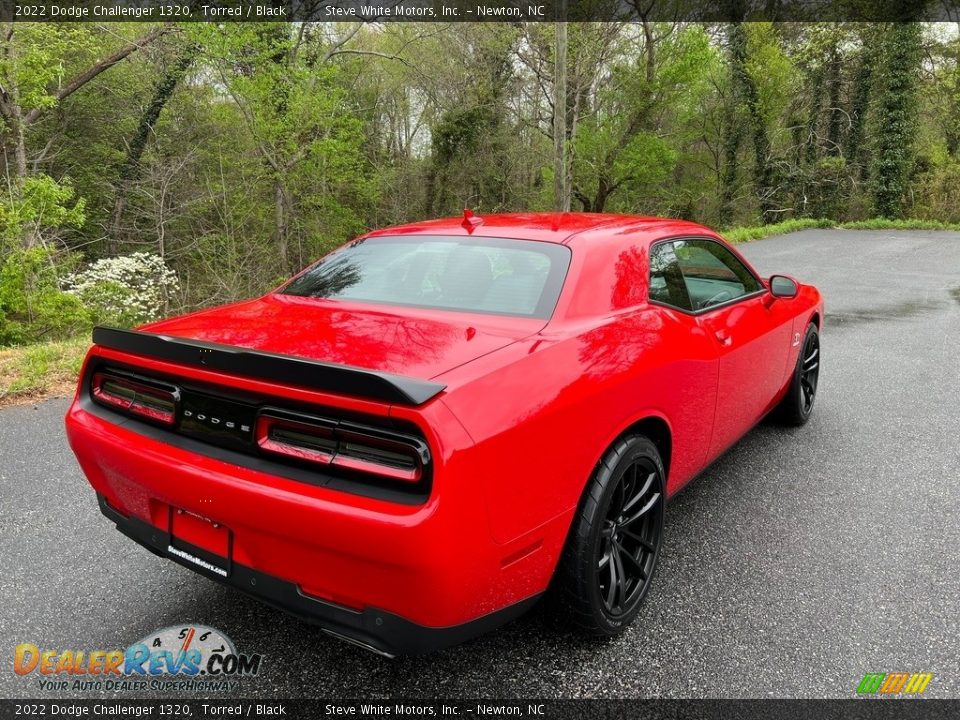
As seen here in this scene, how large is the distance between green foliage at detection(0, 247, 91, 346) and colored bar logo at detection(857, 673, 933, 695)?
342 inches

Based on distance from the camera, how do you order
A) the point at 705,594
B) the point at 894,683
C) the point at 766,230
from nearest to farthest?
the point at 894,683, the point at 705,594, the point at 766,230

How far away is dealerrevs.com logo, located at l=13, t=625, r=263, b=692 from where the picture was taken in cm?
198

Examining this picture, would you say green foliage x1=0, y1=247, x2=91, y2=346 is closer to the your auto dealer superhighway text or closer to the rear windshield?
the rear windshield

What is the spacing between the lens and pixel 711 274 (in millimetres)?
3230

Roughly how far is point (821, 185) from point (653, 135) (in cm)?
758

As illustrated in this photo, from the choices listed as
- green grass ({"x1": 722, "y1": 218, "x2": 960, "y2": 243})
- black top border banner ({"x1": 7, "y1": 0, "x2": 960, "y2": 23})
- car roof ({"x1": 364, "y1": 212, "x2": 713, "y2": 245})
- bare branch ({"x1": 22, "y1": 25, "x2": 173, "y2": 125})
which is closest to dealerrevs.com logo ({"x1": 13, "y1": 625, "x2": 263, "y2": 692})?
car roof ({"x1": 364, "y1": 212, "x2": 713, "y2": 245})

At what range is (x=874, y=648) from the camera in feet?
6.91

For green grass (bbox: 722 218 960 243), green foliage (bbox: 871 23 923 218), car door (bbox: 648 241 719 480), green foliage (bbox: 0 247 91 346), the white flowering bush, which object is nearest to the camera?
car door (bbox: 648 241 719 480)

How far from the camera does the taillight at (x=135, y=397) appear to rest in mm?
1938

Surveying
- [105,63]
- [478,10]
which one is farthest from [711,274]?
[478,10]

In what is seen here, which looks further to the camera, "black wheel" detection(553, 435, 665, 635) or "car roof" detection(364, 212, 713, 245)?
"car roof" detection(364, 212, 713, 245)

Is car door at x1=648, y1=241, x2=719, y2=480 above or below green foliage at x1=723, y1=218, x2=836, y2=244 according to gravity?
below

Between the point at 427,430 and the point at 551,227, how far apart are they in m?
1.51

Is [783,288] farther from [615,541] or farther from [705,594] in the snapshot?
[615,541]
